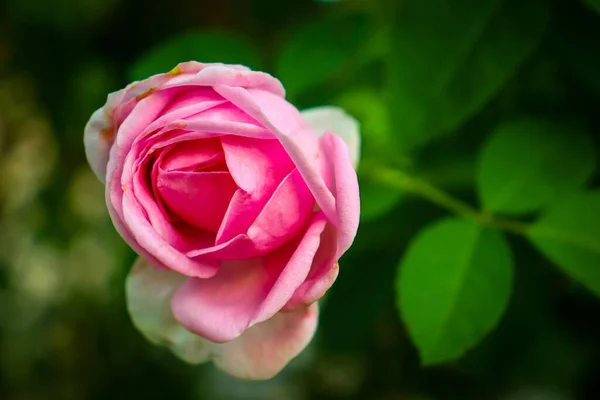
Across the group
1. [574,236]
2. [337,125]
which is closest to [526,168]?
[574,236]

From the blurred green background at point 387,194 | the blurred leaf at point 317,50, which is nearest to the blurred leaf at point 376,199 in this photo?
the blurred green background at point 387,194

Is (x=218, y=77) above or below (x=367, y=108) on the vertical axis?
above

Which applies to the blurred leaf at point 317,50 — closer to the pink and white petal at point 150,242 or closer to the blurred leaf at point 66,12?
the pink and white petal at point 150,242

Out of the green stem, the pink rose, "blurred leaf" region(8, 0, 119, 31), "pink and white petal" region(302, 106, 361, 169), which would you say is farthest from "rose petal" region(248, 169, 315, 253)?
"blurred leaf" region(8, 0, 119, 31)

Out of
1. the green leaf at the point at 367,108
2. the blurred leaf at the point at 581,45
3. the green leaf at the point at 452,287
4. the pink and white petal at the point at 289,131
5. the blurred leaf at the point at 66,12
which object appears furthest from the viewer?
the blurred leaf at the point at 66,12

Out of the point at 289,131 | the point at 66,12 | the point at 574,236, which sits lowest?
the point at 66,12

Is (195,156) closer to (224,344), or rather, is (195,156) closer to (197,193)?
(197,193)
